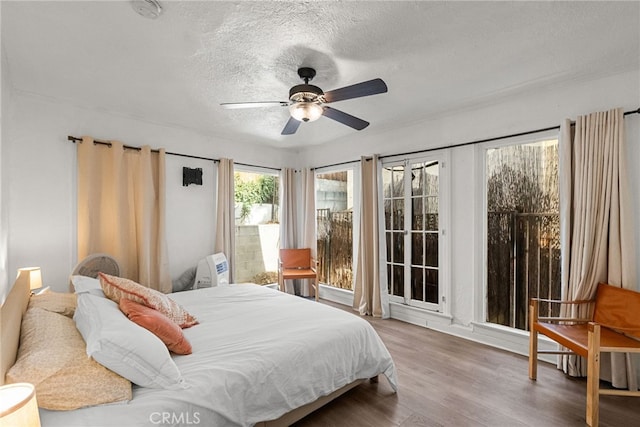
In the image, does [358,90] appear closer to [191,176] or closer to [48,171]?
[191,176]

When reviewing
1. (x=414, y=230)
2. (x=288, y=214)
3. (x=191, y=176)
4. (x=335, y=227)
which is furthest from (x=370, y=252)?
(x=191, y=176)

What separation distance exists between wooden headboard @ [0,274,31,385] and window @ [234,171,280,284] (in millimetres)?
2955

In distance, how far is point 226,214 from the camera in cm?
412

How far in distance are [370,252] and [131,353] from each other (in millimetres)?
3100

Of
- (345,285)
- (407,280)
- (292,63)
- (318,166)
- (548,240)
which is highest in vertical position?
(292,63)

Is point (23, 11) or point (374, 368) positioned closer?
point (23, 11)

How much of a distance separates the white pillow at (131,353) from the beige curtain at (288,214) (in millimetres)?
3446

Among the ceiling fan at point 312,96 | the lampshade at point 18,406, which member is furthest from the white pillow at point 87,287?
the ceiling fan at point 312,96

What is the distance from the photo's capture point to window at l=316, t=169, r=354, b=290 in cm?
476

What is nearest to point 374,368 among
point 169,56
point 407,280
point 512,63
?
point 407,280

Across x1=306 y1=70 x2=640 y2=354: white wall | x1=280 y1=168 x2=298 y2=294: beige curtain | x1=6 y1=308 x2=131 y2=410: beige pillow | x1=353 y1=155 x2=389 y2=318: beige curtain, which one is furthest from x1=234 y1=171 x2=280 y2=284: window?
x1=6 y1=308 x2=131 y2=410: beige pillow

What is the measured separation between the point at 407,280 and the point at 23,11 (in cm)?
404

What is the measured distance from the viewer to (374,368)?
84.4 inches

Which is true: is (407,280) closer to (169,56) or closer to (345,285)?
(345,285)
